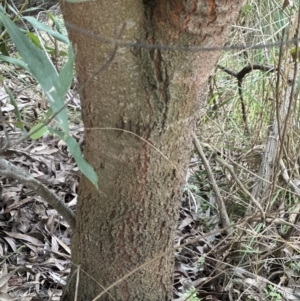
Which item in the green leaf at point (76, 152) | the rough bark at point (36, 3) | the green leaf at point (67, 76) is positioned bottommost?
the green leaf at point (76, 152)

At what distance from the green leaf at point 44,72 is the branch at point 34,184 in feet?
1.21

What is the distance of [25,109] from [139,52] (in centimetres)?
115

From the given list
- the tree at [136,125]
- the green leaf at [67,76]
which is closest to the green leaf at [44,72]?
the green leaf at [67,76]

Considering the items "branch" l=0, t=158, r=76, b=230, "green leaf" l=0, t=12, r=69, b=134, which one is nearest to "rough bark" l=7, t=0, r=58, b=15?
"branch" l=0, t=158, r=76, b=230

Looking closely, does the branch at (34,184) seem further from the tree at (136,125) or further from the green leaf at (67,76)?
the green leaf at (67,76)

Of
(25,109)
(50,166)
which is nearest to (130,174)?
(50,166)

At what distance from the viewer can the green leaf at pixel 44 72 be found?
52cm

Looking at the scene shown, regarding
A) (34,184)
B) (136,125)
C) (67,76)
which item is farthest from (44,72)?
(34,184)

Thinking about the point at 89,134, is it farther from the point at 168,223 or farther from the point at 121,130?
the point at 168,223

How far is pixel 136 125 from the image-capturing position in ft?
3.01

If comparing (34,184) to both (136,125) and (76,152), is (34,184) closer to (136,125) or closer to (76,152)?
(136,125)

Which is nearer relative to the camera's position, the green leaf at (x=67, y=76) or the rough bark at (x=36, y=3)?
the green leaf at (x=67, y=76)

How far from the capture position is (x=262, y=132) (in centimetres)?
175

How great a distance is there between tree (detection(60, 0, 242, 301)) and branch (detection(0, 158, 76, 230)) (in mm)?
52
